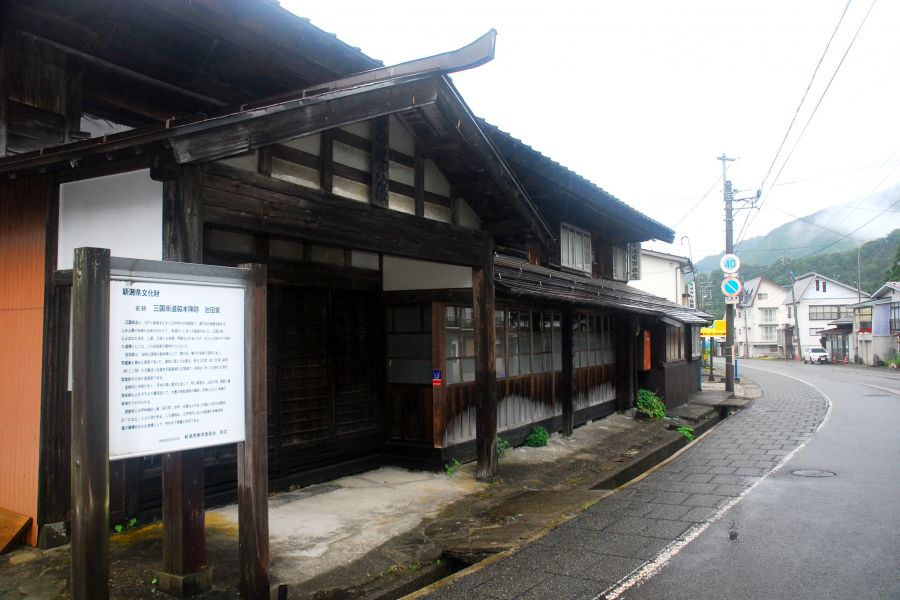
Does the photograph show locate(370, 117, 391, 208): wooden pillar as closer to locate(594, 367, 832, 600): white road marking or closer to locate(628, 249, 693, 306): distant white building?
locate(594, 367, 832, 600): white road marking

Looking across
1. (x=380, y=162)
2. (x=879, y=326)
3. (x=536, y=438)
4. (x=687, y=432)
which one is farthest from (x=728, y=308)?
(x=879, y=326)

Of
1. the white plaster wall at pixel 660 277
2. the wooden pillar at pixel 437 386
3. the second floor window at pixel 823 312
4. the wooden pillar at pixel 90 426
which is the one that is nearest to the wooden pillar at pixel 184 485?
the wooden pillar at pixel 90 426

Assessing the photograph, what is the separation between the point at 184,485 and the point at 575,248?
13031mm

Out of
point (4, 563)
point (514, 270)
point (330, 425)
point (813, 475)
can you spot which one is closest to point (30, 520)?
point (4, 563)

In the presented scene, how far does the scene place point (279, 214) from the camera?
5.93 metres

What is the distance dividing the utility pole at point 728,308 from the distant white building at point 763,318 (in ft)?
210

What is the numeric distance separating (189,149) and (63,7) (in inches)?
108

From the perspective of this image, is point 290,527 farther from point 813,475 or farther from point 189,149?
point 813,475

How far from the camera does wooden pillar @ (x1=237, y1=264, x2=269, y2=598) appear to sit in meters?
4.59

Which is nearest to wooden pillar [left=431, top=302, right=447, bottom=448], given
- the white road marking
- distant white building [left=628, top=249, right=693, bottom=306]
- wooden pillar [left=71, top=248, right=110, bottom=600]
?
the white road marking

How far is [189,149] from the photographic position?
4.62 meters

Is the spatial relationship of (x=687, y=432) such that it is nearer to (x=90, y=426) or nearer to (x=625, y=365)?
(x=625, y=365)

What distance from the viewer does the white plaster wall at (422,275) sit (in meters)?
9.60

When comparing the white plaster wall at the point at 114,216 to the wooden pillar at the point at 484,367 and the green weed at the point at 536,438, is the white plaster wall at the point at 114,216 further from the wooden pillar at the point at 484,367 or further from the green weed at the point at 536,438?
the green weed at the point at 536,438
